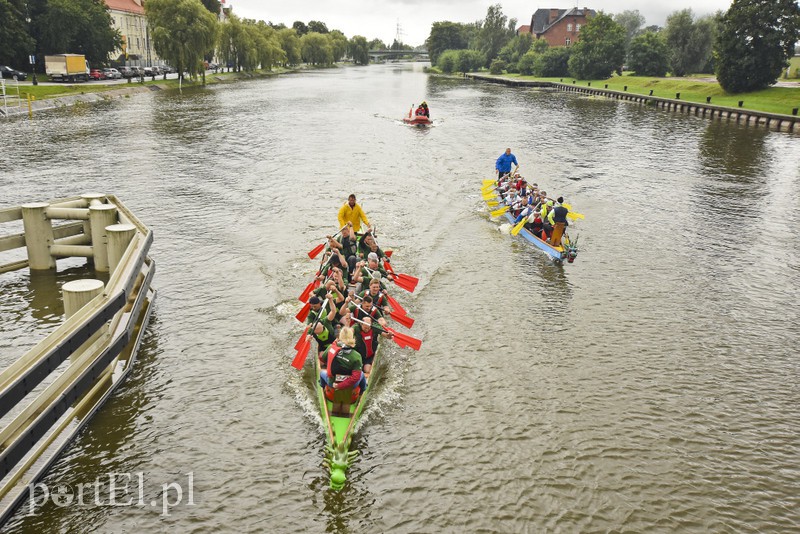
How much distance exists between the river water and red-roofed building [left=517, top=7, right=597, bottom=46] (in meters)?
136

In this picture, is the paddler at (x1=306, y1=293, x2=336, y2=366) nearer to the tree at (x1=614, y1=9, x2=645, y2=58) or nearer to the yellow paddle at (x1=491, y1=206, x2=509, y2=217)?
the yellow paddle at (x1=491, y1=206, x2=509, y2=217)

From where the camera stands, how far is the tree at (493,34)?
167 meters

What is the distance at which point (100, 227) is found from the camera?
17.0m

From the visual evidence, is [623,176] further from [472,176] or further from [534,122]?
[534,122]

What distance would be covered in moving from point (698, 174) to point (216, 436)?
35.2 m

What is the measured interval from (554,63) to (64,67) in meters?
90.2

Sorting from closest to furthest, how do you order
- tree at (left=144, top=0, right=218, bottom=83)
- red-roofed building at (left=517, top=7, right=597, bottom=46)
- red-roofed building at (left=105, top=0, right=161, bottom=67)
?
tree at (left=144, top=0, right=218, bottom=83) → red-roofed building at (left=105, top=0, right=161, bottom=67) → red-roofed building at (left=517, top=7, right=597, bottom=46)

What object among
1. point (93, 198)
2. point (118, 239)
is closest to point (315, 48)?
point (93, 198)

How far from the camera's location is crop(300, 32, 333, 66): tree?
549 feet

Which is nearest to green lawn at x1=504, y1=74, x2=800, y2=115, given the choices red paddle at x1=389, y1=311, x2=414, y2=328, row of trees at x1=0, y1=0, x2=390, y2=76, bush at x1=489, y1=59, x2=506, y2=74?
bush at x1=489, y1=59, x2=506, y2=74

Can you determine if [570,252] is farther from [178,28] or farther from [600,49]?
[600,49]

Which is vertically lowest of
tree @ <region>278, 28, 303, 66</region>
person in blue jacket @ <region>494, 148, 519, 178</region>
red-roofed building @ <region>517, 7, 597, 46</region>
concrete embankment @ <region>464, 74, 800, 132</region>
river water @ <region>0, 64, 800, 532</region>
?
river water @ <region>0, 64, 800, 532</region>

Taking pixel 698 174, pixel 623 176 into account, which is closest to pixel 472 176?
pixel 623 176

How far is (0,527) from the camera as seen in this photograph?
9.02 metres
